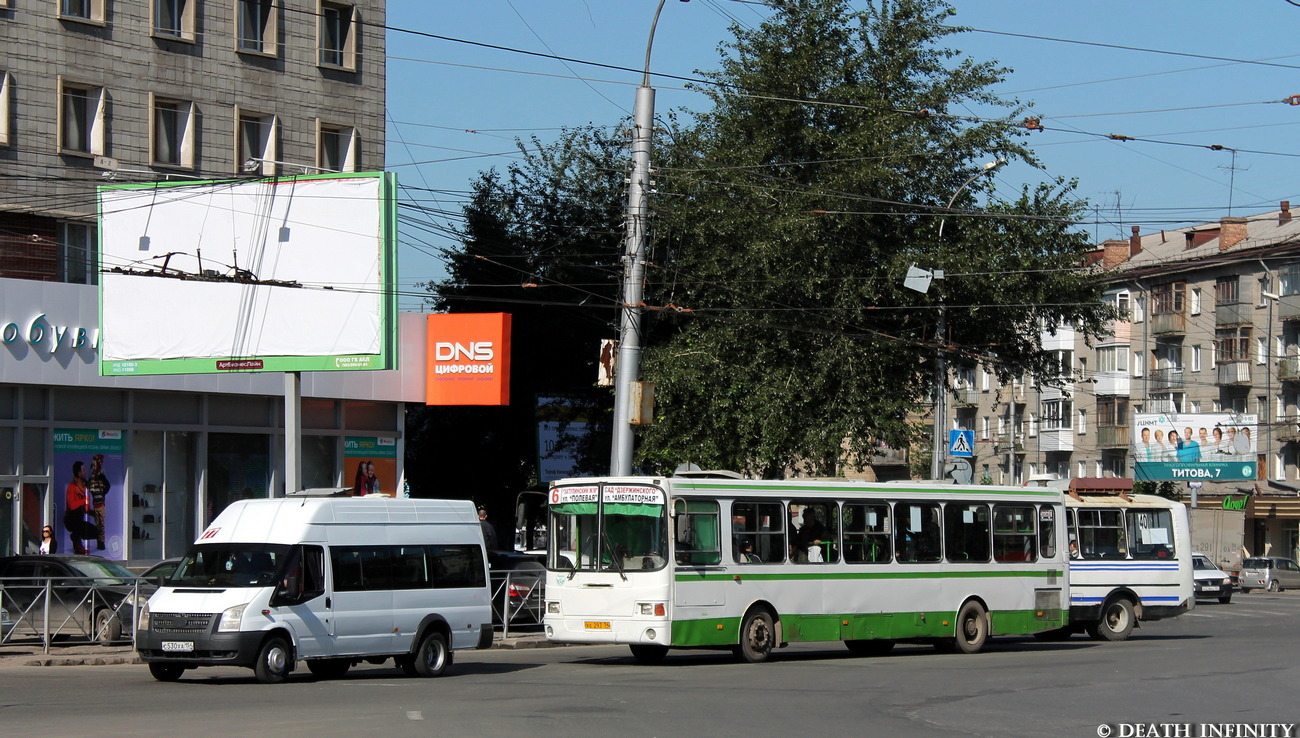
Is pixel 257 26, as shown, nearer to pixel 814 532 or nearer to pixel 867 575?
pixel 814 532

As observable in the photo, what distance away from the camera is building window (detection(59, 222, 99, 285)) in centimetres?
3006

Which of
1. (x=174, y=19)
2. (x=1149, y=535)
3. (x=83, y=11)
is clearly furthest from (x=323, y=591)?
(x=174, y=19)

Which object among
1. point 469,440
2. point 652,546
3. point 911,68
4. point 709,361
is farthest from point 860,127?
point 469,440

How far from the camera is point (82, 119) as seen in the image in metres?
30.5

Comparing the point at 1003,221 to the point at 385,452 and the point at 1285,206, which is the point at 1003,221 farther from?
the point at 1285,206

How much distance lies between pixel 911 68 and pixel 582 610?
1608cm

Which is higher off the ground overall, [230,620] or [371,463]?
[371,463]

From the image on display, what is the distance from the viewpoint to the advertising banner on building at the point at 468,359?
31.5 meters

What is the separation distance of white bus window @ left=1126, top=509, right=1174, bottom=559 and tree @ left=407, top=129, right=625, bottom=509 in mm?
16104

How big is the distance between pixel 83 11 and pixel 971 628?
20340mm

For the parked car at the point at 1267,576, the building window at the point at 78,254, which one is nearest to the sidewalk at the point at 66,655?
the building window at the point at 78,254

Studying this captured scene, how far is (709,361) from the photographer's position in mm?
31891

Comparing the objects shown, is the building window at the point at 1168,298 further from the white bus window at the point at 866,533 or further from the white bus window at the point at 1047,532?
the white bus window at the point at 866,533

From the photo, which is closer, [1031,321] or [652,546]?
[652,546]
